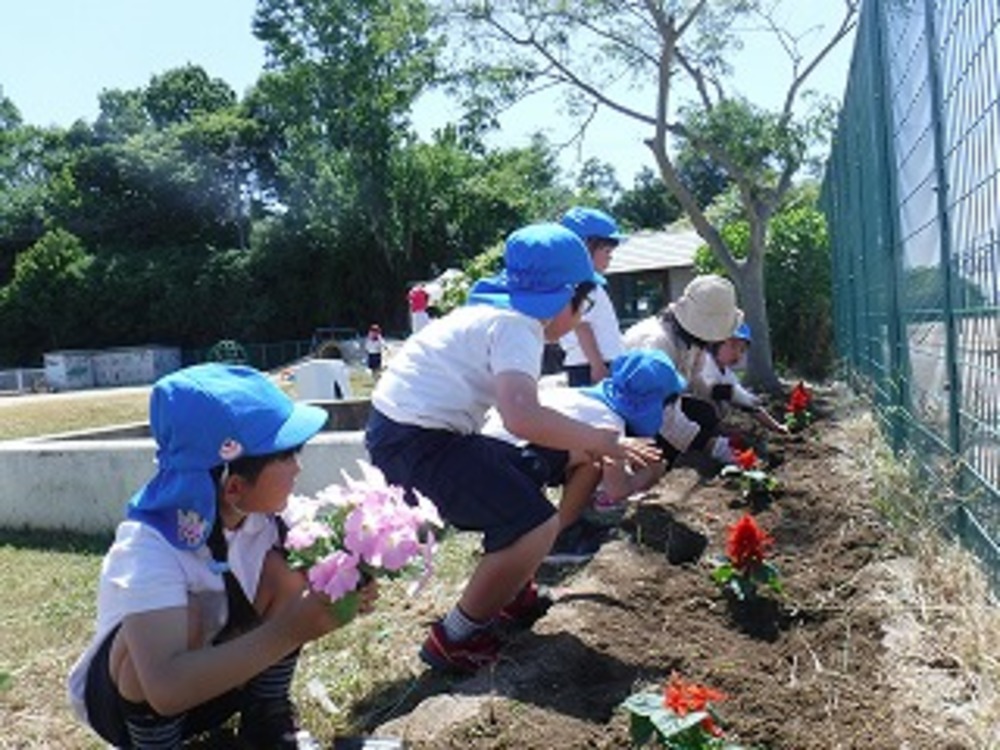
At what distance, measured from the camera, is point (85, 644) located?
13.2 ft

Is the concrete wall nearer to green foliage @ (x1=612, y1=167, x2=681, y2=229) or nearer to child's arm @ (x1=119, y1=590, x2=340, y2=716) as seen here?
child's arm @ (x1=119, y1=590, x2=340, y2=716)

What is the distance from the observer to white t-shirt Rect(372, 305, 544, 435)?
10.3 feet

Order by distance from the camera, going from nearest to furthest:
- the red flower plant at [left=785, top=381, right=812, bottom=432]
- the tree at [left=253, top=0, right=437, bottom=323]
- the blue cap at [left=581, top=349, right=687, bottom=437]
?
the blue cap at [left=581, top=349, right=687, bottom=437], the red flower plant at [left=785, top=381, right=812, bottom=432], the tree at [left=253, top=0, right=437, bottom=323]

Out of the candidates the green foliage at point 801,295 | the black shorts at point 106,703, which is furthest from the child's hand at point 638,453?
the green foliage at point 801,295

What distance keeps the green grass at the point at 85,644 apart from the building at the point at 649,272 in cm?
2342

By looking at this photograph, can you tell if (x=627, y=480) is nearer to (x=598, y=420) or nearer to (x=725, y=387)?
(x=598, y=420)

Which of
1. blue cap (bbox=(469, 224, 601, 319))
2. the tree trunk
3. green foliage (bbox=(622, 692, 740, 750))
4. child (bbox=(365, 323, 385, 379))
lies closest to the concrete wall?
blue cap (bbox=(469, 224, 601, 319))

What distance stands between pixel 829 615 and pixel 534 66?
34.9 ft

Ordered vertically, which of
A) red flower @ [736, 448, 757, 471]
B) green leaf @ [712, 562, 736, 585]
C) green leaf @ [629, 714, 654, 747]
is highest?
green leaf @ [629, 714, 654, 747]

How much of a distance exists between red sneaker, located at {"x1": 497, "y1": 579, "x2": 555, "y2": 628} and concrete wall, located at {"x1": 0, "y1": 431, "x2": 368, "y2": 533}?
2551 millimetres

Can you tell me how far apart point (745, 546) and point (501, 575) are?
757 millimetres

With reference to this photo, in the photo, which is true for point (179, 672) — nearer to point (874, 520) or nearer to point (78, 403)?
point (874, 520)

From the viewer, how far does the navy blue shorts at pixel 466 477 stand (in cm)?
Answer: 309

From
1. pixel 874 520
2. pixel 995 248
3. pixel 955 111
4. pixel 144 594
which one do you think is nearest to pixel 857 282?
pixel 874 520
